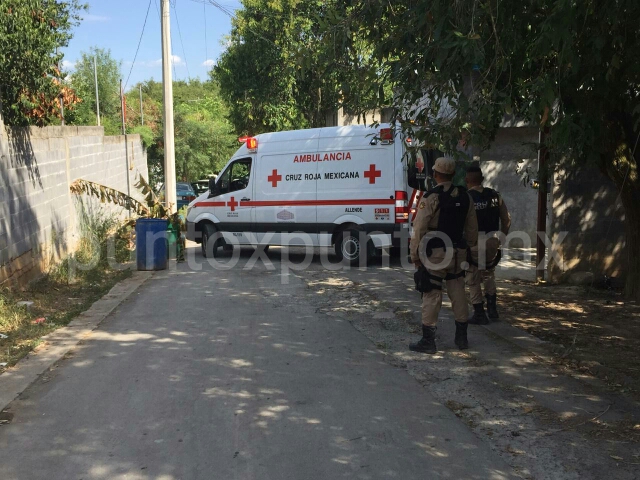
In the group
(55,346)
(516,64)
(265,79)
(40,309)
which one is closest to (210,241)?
(40,309)

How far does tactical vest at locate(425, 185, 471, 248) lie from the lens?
6.33 metres

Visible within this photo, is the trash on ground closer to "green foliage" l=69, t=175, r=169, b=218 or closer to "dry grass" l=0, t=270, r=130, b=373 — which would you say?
"dry grass" l=0, t=270, r=130, b=373

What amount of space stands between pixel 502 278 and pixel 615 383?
5.14m

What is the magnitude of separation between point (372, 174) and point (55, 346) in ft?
21.9

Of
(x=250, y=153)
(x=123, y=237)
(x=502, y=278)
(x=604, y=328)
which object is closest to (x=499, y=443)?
(x=604, y=328)

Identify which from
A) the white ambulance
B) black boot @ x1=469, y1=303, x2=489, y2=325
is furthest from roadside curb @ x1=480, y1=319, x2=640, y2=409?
the white ambulance

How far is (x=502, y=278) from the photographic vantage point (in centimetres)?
1062

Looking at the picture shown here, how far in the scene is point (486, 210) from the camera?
298 inches

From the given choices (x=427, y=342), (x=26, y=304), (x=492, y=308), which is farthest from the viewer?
(x=26, y=304)

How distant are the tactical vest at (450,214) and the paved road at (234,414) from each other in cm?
135

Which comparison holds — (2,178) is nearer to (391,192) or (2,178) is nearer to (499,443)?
(391,192)

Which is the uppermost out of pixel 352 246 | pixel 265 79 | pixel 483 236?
pixel 265 79

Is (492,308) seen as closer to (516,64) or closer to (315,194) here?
(516,64)

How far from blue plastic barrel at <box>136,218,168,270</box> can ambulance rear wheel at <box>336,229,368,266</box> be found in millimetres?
3235
